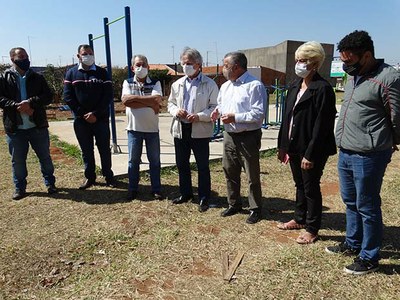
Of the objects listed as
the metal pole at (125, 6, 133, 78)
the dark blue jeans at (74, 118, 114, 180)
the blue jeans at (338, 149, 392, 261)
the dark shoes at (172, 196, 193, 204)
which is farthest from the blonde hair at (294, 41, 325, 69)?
the metal pole at (125, 6, 133, 78)

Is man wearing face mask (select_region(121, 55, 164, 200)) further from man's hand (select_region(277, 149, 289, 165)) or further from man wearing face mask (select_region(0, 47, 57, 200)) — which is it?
man's hand (select_region(277, 149, 289, 165))

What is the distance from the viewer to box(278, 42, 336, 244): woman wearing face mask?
2.97m

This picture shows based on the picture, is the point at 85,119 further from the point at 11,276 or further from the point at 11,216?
the point at 11,276

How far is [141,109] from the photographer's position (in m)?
4.22

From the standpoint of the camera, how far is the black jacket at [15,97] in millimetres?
4289

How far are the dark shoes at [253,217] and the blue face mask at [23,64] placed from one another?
3148 mm

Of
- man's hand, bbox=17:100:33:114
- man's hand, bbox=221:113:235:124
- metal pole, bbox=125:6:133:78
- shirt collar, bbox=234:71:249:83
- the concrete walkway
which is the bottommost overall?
the concrete walkway

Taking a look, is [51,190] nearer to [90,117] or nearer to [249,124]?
[90,117]

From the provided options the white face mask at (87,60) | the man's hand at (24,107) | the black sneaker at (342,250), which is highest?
the white face mask at (87,60)

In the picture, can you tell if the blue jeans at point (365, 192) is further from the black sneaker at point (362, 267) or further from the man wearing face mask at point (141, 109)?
the man wearing face mask at point (141, 109)

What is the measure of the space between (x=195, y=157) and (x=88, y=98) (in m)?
1.58

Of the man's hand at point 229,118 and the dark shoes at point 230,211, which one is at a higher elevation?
the man's hand at point 229,118

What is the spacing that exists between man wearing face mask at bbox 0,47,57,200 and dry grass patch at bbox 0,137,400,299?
557mm

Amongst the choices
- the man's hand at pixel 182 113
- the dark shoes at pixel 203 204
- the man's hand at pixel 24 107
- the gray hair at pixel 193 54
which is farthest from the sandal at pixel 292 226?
the man's hand at pixel 24 107
